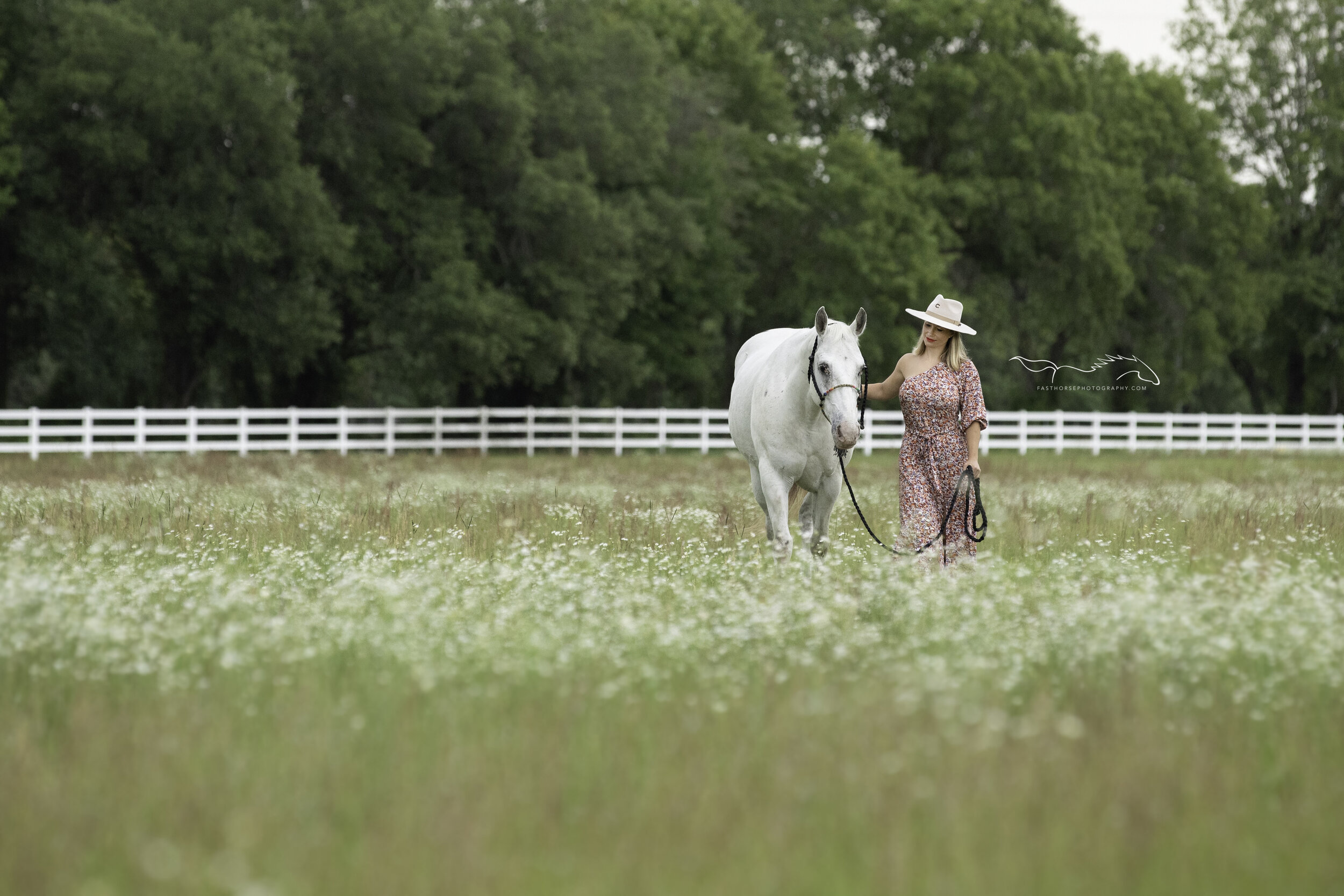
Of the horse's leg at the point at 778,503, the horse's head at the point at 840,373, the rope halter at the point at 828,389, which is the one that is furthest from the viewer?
the horse's leg at the point at 778,503

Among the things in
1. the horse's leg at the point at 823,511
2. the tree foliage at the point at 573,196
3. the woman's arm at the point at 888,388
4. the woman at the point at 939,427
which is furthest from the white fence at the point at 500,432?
the woman at the point at 939,427

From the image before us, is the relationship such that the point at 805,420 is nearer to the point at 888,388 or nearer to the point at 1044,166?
the point at 888,388

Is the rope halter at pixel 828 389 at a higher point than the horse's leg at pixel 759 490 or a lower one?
higher

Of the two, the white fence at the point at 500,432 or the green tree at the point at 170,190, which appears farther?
the green tree at the point at 170,190

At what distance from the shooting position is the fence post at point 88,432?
29688mm

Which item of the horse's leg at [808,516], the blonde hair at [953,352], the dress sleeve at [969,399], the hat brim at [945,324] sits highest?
the hat brim at [945,324]

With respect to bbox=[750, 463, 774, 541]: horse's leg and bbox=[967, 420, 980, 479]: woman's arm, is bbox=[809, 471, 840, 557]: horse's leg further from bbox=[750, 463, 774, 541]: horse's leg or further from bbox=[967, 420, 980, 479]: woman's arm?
bbox=[967, 420, 980, 479]: woman's arm

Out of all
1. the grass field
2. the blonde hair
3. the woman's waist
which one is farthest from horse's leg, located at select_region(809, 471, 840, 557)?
the blonde hair

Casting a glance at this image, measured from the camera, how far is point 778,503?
10.3 metres

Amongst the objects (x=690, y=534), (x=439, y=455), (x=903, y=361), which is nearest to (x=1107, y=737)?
(x=903, y=361)

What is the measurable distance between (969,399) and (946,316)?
54 cm

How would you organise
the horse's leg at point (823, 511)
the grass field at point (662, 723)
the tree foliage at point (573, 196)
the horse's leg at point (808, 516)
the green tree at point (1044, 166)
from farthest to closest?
the green tree at point (1044, 166) → the tree foliage at point (573, 196) → the horse's leg at point (808, 516) → the horse's leg at point (823, 511) → the grass field at point (662, 723)

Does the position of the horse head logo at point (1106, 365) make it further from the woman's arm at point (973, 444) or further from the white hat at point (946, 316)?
the white hat at point (946, 316)

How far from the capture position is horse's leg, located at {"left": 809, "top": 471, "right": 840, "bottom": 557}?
10484mm
